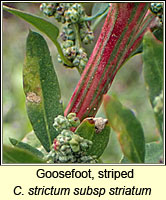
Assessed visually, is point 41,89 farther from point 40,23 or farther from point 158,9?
point 158,9

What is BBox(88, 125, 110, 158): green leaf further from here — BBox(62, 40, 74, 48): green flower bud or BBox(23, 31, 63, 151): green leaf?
BBox(62, 40, 74, 48): green flower bud

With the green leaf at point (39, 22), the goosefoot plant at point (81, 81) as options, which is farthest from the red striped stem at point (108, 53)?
the green leaf at point (39, 22)

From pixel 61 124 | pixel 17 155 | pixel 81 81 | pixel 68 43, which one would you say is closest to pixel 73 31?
pixel 68 43

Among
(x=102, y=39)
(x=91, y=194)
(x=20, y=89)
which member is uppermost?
(x=20, y=89)

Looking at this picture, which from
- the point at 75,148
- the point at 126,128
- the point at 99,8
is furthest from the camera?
the point at 99,8

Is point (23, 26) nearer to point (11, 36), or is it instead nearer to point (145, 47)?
point (11, 36)

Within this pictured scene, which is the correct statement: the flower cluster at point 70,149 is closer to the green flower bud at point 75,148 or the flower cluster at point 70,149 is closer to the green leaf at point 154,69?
the green flower bud at point 75,148

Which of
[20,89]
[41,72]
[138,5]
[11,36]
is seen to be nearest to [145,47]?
[138,5]
